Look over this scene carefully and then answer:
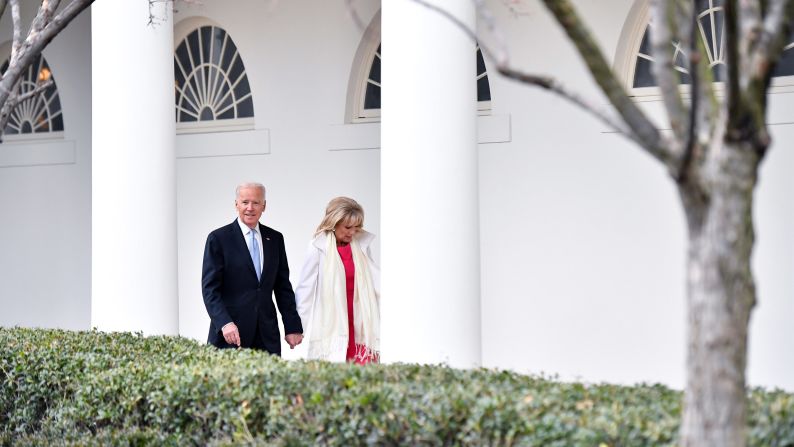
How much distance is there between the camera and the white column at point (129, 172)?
776 centimetres

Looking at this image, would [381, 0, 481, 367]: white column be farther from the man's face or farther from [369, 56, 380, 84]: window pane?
[369, 56, 380, 84]: window pane

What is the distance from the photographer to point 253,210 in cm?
724

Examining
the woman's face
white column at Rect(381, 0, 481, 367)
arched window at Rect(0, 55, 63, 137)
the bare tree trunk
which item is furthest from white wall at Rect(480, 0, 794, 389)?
the bare tree trunk

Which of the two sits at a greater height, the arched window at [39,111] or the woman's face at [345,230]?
the arched window at [39,111]

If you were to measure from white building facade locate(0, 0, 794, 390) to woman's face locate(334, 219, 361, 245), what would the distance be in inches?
19.2

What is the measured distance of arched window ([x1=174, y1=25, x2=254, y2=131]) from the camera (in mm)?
11062

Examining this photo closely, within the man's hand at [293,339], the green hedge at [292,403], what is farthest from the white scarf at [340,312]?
the green hedge at [292,403]

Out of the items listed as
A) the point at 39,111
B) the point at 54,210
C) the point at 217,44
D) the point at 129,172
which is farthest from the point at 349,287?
the point at 39,111

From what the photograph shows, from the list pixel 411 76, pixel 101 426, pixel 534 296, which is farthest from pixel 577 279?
pixel 101 426

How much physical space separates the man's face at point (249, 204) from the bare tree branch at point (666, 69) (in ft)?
14.3

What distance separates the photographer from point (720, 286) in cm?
310

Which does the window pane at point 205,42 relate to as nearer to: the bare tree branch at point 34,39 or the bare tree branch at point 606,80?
the bare tree branch at point 34,39

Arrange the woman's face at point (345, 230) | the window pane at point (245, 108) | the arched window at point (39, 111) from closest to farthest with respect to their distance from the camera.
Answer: the woman's face at point (345, 230), the window pane at point (245, 108), the arched window at point (39, 111)

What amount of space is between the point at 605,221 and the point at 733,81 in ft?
20.9
